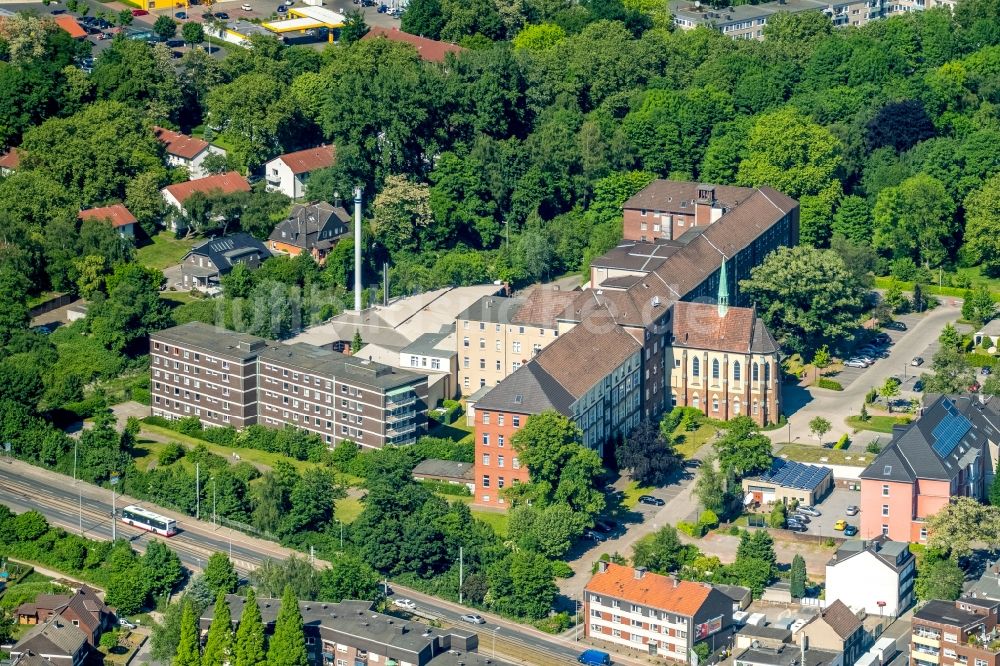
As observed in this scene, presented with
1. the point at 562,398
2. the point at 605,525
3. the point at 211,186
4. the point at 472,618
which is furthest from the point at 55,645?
the point at 211,186

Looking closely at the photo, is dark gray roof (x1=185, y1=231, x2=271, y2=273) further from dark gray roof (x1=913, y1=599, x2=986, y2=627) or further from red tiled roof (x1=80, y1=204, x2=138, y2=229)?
dark gray roof (x1=913, y1=599, x2=986, y2=627)

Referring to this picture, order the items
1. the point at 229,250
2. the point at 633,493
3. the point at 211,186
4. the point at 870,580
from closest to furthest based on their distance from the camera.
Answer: the point at 870,580 → the point at 633,493 → the point at 229,250 → the point at 211,186

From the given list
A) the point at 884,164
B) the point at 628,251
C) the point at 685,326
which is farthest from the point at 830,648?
the point at 884,164

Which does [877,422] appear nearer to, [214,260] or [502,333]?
[502,333]

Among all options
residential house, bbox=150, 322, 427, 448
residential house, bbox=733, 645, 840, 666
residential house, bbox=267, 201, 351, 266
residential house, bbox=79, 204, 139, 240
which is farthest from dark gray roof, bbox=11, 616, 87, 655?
residential house, bbox=79, 204, 139, 240

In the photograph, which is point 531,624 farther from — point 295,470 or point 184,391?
point 184,391

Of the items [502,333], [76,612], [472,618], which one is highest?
[502,333]
